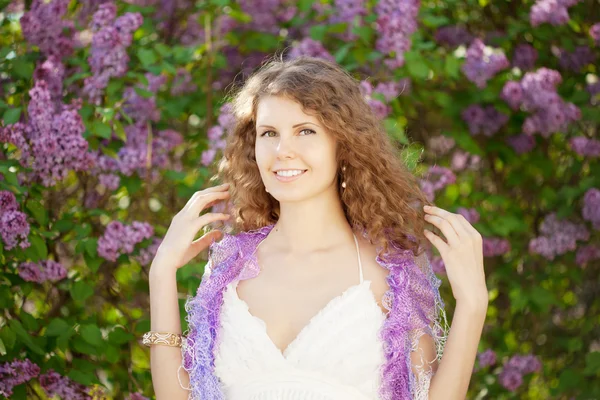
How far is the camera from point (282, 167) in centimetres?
209

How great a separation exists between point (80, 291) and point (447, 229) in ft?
4.51

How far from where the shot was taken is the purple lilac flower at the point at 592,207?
3381 mm

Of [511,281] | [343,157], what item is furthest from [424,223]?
[511,281]

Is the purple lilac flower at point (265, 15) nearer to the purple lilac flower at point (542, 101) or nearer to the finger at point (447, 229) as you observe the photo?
the purple lilac flower at point (542, 101)

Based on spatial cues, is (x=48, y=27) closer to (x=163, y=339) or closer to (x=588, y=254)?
(x=163, y=339)

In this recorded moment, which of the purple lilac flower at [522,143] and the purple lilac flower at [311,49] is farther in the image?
the purple lilac flower at [522,143]

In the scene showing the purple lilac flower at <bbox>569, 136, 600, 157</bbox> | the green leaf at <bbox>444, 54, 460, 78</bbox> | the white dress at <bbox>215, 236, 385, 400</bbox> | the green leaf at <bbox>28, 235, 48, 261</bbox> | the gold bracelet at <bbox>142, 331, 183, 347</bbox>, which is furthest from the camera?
the purple lilac flower at <bbox>569, 136, 600, 157</bbox>

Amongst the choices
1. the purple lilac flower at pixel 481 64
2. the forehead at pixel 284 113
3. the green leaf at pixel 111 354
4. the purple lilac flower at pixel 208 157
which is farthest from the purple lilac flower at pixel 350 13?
the green leaf at pixel 111 354

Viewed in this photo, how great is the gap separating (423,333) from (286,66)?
0.76m

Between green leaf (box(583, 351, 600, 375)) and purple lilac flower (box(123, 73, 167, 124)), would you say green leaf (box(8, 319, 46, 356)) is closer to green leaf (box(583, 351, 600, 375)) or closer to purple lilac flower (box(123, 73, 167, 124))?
purple lilac flower (box(123, 73, 167, 124))

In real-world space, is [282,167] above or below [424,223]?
above

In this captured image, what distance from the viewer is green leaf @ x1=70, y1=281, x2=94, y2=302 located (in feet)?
9.44

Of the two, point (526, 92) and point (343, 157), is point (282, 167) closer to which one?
point (343, 157)

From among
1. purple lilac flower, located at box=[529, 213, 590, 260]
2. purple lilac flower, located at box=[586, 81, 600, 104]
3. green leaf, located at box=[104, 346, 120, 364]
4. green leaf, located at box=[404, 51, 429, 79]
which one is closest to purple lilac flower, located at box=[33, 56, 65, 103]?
green leaf, located at box=[104, 346, 120, 364]
